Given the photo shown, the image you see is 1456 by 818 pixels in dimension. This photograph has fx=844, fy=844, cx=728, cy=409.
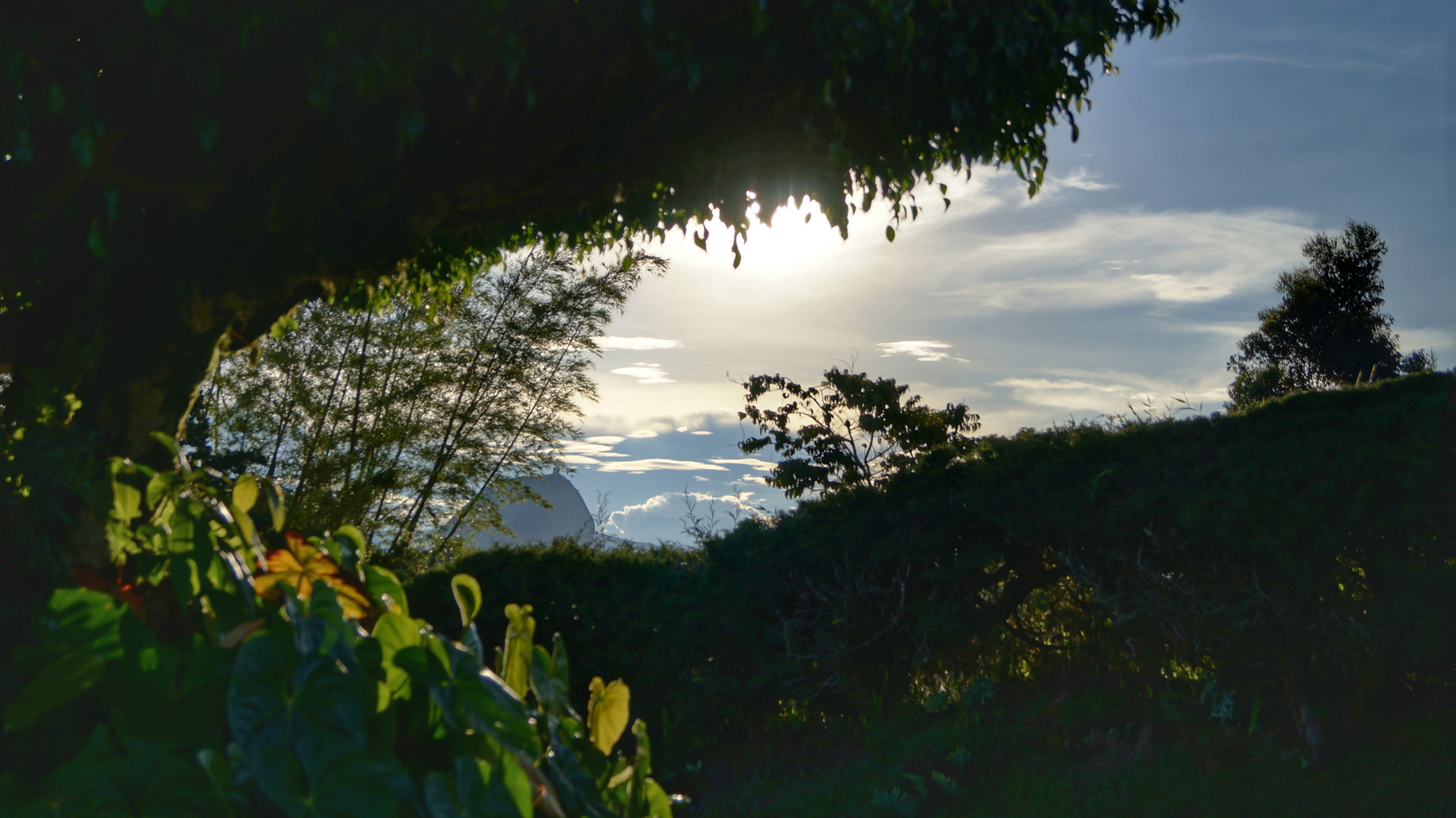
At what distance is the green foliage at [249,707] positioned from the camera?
2.88 ft

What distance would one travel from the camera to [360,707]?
2.99 ft

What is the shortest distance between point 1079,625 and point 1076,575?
557 mm

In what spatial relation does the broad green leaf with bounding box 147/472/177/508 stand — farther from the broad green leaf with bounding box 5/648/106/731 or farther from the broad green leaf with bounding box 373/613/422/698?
the broad green leaf with bounding box 373/613/422/698

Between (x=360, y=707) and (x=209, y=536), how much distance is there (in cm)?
34

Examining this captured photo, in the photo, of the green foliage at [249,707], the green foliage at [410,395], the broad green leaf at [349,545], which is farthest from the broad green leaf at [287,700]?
the green foliage at [410,395]

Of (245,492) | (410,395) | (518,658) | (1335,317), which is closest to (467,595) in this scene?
(518,658)

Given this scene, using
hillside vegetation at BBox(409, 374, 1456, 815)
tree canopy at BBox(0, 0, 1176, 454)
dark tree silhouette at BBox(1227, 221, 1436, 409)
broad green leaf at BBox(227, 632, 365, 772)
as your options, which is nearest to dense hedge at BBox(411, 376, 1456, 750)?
hillside vegetation at BBox(409, 374, 1456, 815)

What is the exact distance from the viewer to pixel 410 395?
12.1 meters

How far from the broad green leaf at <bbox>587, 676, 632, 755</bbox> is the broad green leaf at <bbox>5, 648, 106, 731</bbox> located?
2.01 ft

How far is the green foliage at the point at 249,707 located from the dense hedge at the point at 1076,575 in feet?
14.2

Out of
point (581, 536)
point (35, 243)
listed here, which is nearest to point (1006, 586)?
point (581, 536)

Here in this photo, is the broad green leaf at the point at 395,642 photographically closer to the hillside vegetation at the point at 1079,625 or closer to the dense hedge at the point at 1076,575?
the hillside vegetation at the point at 1079,625

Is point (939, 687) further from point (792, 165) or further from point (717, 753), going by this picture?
point (792, 165)

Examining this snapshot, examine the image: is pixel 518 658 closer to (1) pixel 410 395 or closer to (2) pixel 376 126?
(2) pixel 376 126
